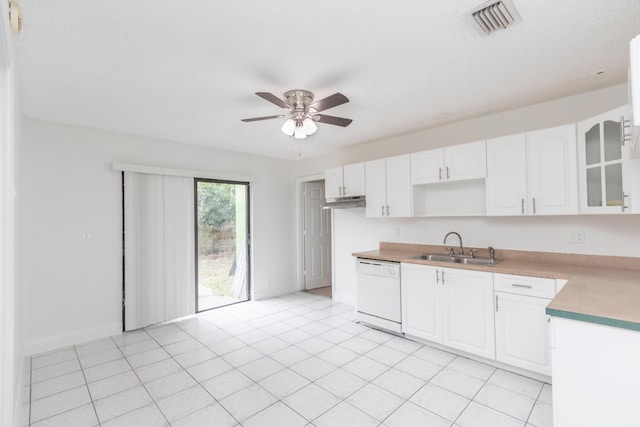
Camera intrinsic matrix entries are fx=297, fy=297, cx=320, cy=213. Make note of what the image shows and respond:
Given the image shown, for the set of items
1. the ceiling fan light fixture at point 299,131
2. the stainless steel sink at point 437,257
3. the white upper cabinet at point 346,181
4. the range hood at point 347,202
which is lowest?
the stainless steel sink at point 437,257

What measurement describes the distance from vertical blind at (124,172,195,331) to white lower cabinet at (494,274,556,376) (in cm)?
389

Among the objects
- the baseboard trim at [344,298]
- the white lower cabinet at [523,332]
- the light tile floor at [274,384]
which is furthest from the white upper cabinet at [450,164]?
the baseboard trim at [344,298]

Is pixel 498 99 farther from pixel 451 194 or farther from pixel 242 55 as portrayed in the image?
pixel 242 55

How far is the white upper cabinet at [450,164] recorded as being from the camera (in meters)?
3.09

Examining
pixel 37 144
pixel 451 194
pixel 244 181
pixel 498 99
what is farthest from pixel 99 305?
pixel 498 99

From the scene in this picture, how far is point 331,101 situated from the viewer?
2234 mm

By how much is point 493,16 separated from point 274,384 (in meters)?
3.04

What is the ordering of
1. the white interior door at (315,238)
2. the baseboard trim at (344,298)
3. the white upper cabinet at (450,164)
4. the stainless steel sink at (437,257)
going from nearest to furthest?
the white upper cabinet at (450,164) → the stainless steel sink at (437,257) → the baseboard trim at (344,298) → the white interior door at (315,238)

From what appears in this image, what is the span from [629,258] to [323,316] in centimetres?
328

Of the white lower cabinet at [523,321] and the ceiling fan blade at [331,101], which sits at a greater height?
the ceiling fan blade at [331,101]

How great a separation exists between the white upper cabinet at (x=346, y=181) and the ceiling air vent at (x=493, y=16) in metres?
2.49

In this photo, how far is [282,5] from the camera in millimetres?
1574

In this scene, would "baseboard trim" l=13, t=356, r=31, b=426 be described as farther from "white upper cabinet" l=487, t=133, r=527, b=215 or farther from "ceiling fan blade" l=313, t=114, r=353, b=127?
"white upper cabinet" l=487, t=133, r=527, b=215

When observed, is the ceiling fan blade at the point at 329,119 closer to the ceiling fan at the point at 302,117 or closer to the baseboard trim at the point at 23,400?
Result: the ceiling fan at the point at 302,117
